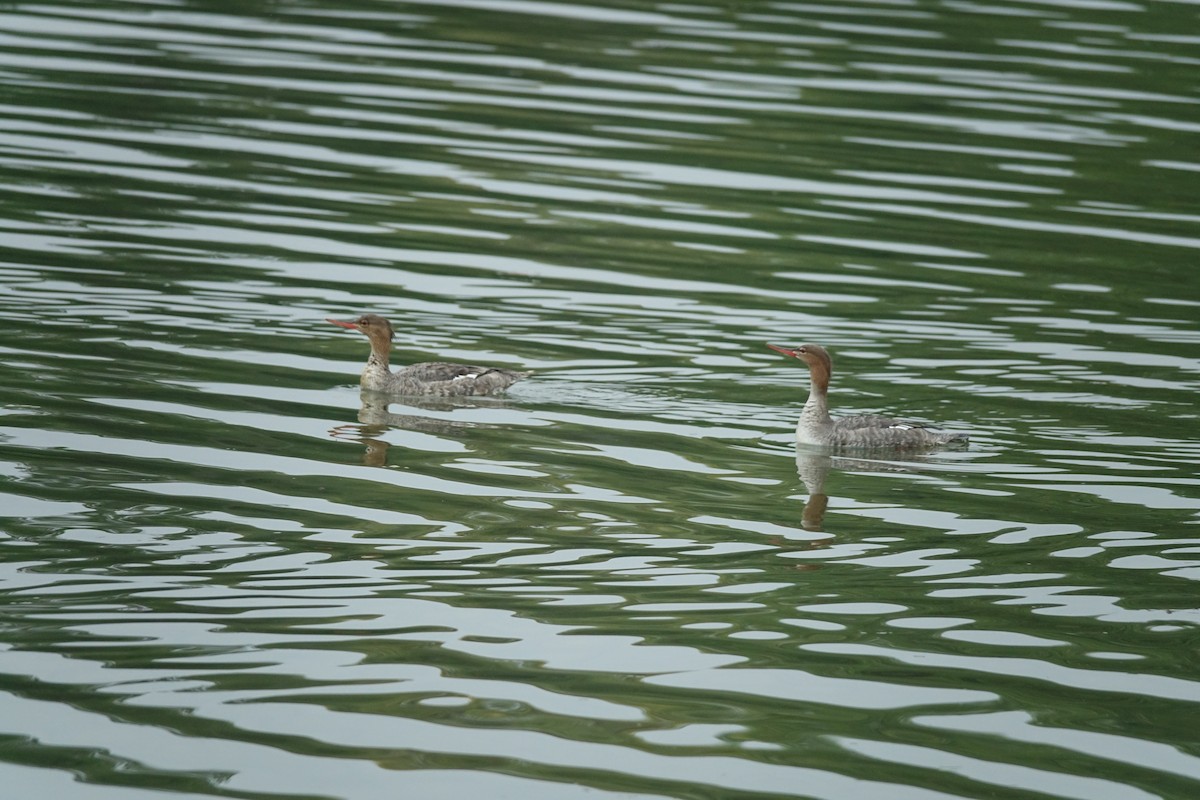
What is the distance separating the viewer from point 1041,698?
9453 mm

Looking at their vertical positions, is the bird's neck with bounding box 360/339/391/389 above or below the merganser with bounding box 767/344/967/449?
below

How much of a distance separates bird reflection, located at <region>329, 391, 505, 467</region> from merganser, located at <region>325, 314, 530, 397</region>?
80mm

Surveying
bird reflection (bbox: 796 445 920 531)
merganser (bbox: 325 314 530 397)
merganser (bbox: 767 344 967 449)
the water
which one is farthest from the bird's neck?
bird reflection (bbox: 796 445 920 531)

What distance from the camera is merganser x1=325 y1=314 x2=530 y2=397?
15.7m

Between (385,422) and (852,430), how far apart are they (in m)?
3.67

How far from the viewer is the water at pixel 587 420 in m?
9.03

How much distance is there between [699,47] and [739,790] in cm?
2488

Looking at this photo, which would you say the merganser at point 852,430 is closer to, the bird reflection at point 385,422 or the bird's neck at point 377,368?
the bird reflection at point 385,422

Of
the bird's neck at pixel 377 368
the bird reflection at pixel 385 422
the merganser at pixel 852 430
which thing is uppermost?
the merganser at pixel 852 430

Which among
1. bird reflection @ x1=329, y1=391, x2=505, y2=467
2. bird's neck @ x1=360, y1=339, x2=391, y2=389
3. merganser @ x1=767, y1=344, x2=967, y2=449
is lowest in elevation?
bird reflection @ x1=329, y1=391, x2=505, y2=467

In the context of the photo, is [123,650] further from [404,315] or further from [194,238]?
[194,238]

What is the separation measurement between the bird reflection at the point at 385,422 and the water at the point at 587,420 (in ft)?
0.30

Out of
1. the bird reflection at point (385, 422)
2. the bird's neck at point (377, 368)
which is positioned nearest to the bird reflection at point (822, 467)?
the bird reflection at point (385, 422)

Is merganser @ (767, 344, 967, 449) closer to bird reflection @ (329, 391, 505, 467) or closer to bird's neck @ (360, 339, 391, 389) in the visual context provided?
bird reflection @ (329, 391, 505, 467)
